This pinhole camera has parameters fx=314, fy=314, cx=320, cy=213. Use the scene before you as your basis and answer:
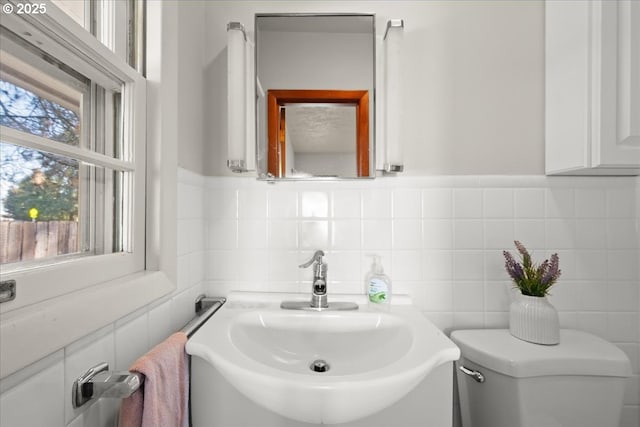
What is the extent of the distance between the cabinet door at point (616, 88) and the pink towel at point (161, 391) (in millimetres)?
1172

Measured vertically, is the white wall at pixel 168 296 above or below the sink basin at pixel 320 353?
above

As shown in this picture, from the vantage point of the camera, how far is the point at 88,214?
660 millimetres

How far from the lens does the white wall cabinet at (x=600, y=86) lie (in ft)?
2.78

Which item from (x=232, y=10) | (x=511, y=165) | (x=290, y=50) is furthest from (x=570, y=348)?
(x=232, y=10)

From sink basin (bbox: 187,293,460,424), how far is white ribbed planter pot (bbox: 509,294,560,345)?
31 cm

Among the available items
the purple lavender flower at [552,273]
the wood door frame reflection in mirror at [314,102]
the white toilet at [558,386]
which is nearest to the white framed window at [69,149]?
the wood door frame reflection in mirror at [314,102]

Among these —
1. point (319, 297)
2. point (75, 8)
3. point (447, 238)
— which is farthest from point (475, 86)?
point (75, 8)

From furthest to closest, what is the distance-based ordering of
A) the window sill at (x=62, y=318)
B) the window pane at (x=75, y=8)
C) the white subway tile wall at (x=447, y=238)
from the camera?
the white subway tile wall at (x=447, y=238) → the window pane at (x=75, y=8) → the window sill at (x=62, y=318)

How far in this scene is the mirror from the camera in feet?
3.47

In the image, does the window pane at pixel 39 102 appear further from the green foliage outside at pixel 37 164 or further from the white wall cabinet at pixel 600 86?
the white wall cabinet at pixel 600 86

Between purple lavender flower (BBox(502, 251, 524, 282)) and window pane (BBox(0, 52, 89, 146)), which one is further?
purple lavender flower (BBox(502, 251, 524, 282))

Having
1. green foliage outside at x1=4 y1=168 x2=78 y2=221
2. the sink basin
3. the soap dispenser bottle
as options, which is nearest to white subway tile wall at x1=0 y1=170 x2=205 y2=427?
the sink basin

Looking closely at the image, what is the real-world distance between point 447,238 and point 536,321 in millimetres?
339

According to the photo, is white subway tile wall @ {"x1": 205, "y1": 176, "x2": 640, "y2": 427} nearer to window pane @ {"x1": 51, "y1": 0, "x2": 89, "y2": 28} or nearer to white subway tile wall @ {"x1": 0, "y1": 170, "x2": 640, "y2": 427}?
white subway tile wall @ {"x1": 0, "y1": 170, "x2": 640, "y2": 427}
